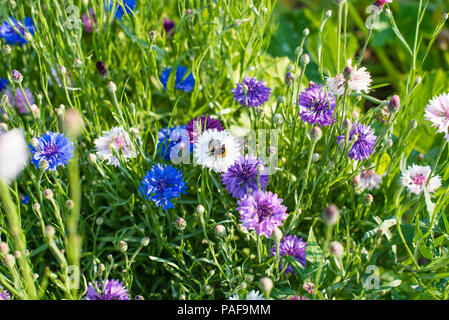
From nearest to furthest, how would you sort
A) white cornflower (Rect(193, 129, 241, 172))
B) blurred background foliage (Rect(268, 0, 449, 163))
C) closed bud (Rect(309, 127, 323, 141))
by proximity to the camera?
closed bud (Rect(309, 127, 323, 141))
white cornflower (Rect(193, 129, 241, 172))
blurred background foliage (Rect(268, 0, 449, 163))

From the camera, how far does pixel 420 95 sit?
1.06 m

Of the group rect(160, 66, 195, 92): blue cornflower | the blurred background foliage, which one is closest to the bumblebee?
rect(160, 66, 195, 92): blue cornflower

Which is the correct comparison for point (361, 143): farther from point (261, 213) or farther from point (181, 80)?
point (181, 80)

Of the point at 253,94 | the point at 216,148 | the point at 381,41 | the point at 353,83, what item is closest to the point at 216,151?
the point at 216,148

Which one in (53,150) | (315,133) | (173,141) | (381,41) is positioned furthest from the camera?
(381,41)

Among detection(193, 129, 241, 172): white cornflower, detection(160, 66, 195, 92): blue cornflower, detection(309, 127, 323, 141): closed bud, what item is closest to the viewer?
detection(309, 127, 323, 141): closed bud

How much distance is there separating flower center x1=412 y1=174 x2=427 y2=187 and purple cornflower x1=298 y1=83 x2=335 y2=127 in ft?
0.51

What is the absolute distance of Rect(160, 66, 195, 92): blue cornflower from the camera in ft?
2.75

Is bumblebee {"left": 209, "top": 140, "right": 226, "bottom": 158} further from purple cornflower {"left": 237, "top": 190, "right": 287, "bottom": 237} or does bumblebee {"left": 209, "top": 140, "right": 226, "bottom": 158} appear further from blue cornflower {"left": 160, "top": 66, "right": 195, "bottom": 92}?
blue cornflower {"left": 160, "top": 66, "right": 195, "bottom": 92}

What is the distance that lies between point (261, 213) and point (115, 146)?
28 centimetres

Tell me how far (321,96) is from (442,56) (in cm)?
94

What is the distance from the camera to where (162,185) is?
655mm
